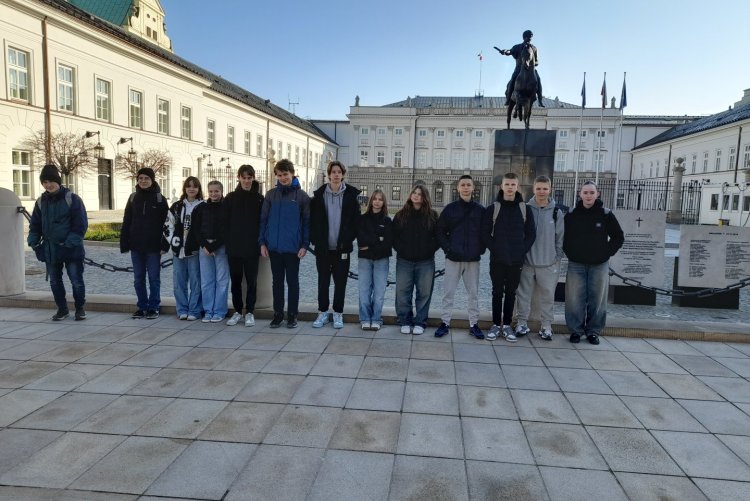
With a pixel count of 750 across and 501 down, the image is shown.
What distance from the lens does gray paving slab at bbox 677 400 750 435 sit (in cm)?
367

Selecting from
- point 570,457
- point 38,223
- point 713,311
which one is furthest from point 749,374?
point 38,223

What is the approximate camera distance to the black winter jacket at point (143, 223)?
246 inches

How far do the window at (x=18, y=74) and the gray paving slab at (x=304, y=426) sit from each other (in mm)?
24205

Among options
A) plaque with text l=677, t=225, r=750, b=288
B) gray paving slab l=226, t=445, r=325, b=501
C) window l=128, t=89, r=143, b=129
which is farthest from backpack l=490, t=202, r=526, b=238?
window l=128, t=89, r=143, b=129

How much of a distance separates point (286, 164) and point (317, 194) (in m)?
0.51

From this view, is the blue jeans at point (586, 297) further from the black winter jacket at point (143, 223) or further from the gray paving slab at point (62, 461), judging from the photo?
the black winter jacket at point (143, 223)

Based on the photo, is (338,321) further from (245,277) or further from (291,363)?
(291,363)

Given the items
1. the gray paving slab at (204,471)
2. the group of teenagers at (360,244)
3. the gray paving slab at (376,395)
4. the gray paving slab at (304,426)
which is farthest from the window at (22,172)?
the gray paving slab at (204,471)

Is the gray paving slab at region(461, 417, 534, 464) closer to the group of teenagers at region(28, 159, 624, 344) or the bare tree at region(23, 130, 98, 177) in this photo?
the group of teenagers at region(28, 159, 624, 344)

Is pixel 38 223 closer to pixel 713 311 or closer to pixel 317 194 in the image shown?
pixel 317 194

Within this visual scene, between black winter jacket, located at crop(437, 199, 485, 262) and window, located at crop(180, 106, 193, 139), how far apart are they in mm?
32809

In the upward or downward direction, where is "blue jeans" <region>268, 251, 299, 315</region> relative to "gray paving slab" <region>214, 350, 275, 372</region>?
upward

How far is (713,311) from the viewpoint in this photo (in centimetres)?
814

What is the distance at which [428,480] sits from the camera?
2885 mm
